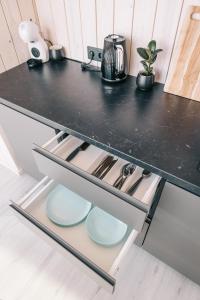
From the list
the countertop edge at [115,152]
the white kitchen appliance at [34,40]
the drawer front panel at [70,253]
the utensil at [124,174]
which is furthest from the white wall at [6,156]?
the utensil at [124,174]

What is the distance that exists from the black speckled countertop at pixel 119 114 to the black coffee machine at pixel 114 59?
0.15 feet

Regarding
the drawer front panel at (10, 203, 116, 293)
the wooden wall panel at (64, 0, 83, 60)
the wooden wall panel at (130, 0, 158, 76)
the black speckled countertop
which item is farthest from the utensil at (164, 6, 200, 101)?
the drawer front panel at (10, 203, 116, 293)

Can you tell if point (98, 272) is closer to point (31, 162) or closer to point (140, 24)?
point (31, 162)

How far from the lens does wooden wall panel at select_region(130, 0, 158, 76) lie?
0.91 metres

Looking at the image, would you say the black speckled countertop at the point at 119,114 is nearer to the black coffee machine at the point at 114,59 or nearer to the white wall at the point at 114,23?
the black coffee machine at the point at 114,59

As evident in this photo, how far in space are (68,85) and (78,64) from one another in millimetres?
271

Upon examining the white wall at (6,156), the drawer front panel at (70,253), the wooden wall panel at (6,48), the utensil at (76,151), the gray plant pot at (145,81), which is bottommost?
the white wall at (6,156)

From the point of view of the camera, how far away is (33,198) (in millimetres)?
981

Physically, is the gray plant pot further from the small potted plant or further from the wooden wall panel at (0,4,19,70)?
the wooden wall panel at (0,4,19,70)

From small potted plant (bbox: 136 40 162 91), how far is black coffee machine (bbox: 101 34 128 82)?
0.10 meters

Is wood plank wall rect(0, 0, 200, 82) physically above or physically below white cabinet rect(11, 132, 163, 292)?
above

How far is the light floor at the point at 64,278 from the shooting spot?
1133 mm

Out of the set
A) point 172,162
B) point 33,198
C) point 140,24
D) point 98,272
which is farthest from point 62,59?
point 98,272

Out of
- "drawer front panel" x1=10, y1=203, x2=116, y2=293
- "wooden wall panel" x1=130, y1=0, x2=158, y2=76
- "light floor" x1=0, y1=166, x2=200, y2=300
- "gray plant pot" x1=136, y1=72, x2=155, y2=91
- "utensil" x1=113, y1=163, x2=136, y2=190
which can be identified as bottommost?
"light floor" x1=0, y1=166, x2=200, y2=300
